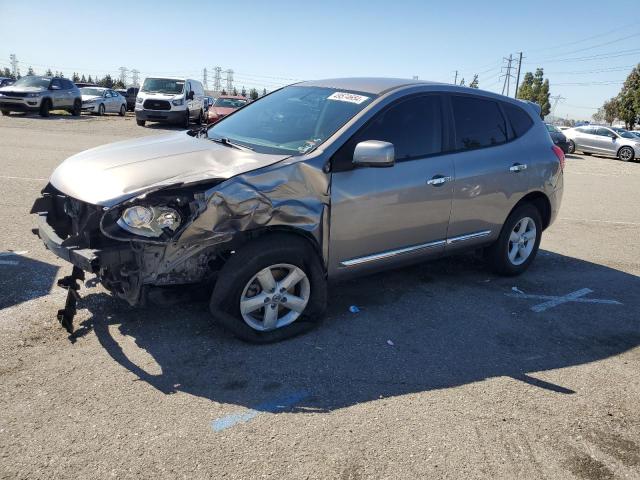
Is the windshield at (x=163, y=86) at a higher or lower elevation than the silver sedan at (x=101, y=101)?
higher

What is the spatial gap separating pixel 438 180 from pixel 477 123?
943mm

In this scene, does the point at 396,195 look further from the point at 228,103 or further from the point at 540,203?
the point at 228,103

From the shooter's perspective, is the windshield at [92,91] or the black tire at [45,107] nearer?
the black tire at [45,107]

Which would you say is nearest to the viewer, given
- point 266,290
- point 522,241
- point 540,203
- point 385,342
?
point 266,290

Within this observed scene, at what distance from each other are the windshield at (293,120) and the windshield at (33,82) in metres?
22.6

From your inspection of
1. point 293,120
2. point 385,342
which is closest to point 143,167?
point 293,120

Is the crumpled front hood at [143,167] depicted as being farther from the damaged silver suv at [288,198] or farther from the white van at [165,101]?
the white van at [165,101]

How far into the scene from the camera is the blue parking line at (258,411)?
117 inches

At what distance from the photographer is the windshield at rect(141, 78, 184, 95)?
23297mm

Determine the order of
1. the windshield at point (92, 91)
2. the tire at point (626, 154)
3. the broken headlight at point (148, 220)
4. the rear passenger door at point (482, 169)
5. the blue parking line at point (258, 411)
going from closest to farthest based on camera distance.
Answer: the blue parking line at point (258, 411) < the broken headlight at point (148, 220) < the rear passenger door at point (482, 169) < the tire at point (626, 154) < the windshield at point (92, 91)

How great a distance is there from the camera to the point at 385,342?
407 centimetres

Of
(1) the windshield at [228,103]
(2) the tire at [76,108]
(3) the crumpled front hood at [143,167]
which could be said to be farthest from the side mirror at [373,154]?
(2) the tire at [76,108]

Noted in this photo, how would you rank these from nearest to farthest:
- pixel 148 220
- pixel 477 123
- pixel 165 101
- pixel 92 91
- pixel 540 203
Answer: pixel 148 220
pixel 477 123
pixel 540 203
pixel 165 101
pixel 92 91

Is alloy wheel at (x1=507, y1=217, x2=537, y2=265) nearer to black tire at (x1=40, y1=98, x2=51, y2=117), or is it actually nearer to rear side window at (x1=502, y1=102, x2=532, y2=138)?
rear side window at (x1=502, y1=102, x2=532, y2=138)
